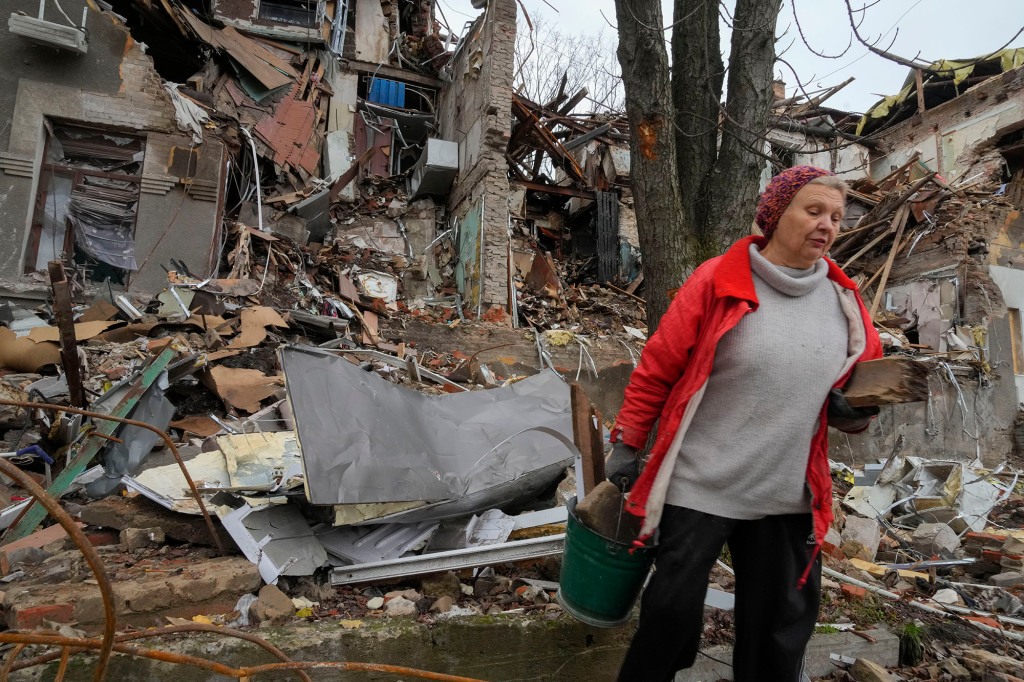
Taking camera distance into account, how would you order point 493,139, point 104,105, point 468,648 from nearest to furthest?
point 468,648 < point 104,105 < point 493,139

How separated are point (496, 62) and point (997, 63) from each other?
13.7 meters

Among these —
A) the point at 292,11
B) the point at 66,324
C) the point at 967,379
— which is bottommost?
the point at 66,324

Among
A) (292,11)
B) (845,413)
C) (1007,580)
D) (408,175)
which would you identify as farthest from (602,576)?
(292,11)

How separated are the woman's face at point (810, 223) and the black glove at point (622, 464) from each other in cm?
82

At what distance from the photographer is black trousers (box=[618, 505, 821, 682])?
182cm

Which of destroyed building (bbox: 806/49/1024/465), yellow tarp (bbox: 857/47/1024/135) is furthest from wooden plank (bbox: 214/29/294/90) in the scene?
yellow tarp (bbox: 857/47/1024/135)

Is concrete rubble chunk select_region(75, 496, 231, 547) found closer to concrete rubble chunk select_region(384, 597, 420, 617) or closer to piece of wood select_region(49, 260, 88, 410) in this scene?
piece of wood select_region(49, 260, 88, 410)

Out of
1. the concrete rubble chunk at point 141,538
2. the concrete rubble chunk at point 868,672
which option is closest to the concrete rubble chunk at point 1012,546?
the concrete rubble chunk at point 868,672

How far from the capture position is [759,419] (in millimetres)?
1850

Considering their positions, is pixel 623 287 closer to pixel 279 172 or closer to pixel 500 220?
pixel 500 220

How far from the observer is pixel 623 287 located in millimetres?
12930

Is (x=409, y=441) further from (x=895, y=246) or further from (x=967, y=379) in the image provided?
(x=895, y=246)

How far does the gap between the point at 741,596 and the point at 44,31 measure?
31.9 feet

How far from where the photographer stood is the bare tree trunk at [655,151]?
3295 millimetres
